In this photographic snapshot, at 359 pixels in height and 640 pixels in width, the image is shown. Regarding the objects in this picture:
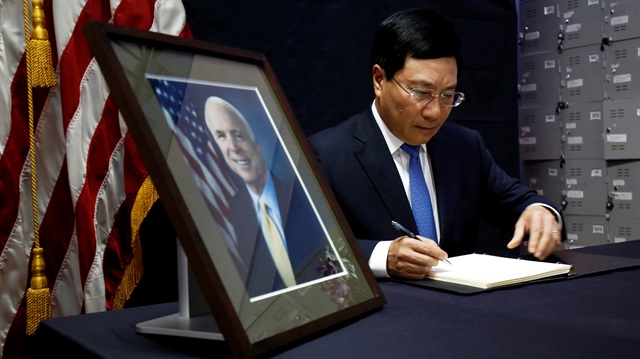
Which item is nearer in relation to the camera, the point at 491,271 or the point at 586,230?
the point at 491,271

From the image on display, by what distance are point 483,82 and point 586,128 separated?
3.19 ft

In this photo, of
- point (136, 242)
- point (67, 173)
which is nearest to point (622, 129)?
point (136, 242)

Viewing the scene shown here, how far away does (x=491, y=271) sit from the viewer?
3.70 feet

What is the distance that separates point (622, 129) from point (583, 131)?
0.27 metres

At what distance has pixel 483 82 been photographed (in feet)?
11.7

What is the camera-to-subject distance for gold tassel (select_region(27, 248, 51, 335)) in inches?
70.7

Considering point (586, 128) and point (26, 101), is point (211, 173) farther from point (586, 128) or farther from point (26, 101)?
point (586, 128)

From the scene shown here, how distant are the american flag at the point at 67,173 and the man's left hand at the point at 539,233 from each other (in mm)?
1143

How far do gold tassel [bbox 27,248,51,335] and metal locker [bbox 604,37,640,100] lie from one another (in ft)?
10.9

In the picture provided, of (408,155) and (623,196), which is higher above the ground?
(408,155)

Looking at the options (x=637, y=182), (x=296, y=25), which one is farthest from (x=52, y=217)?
(x=637, y=182)

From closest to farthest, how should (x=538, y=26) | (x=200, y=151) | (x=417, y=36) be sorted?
(x=200, y=151), (x=417, y=36), (x=538, y=26)

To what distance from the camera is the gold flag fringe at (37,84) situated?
5.91ft

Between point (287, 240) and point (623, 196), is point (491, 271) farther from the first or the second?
point (623, 196)
